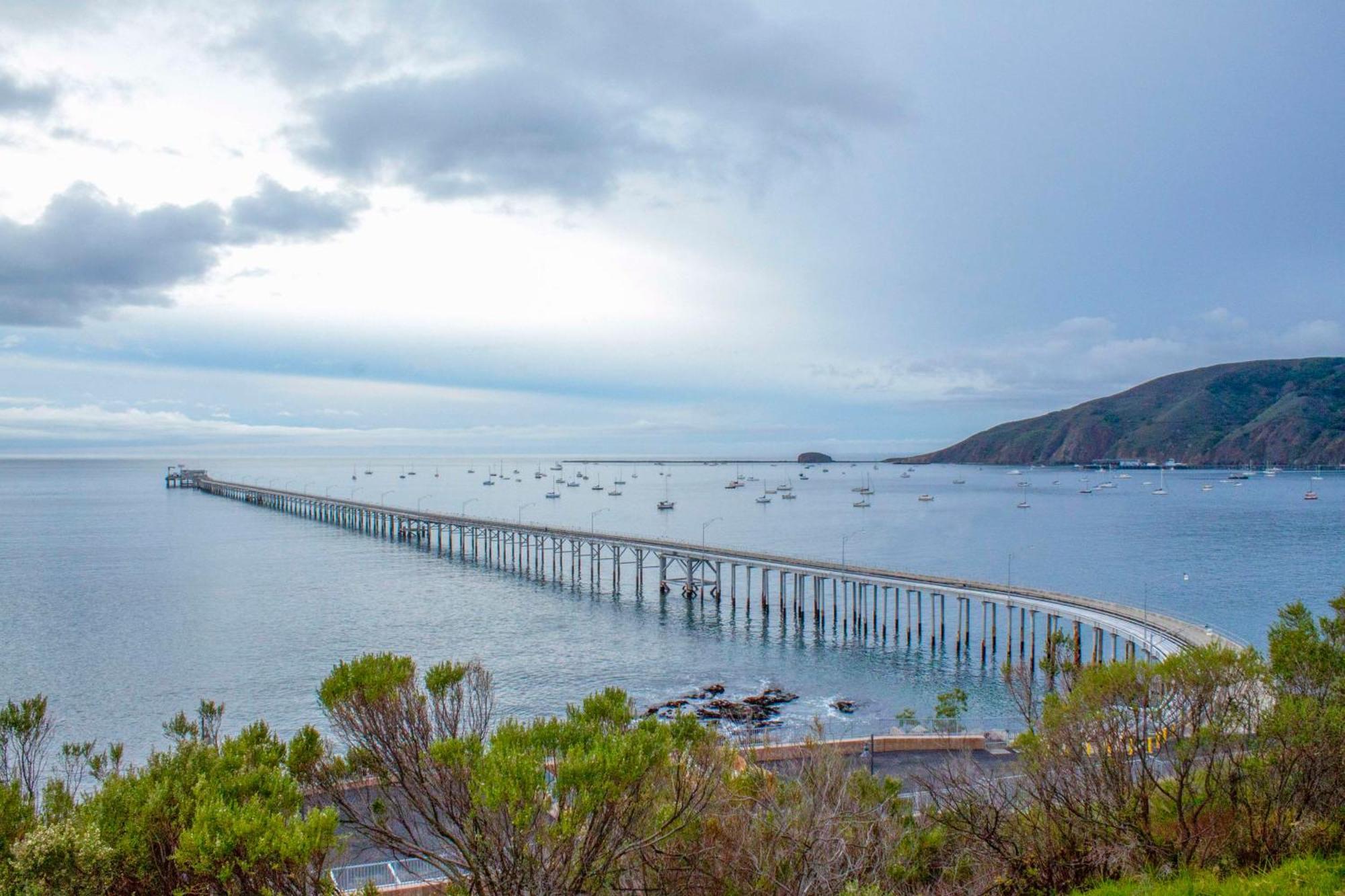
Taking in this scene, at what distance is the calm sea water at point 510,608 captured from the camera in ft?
134

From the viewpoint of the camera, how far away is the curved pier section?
41.8m

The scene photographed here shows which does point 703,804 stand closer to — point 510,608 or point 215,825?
point 215,825

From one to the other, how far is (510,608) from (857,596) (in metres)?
25.8

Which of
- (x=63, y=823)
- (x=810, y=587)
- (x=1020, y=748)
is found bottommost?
(x=810, y=587)

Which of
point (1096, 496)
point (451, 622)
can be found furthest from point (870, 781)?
point (1096, 496)

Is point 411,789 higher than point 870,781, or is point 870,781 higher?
point 411,789

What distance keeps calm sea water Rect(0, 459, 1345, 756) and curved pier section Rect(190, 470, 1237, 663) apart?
8.10 ft

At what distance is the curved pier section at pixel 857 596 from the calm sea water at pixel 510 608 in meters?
2.47

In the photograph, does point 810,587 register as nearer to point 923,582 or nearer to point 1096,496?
point 923,582

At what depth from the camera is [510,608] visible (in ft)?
205

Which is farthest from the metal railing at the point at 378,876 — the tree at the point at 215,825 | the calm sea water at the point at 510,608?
the calm sea water at the point at 510,608

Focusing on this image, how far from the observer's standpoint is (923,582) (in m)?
52.3

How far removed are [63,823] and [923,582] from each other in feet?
158

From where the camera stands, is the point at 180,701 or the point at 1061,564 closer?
the point at 180,701
